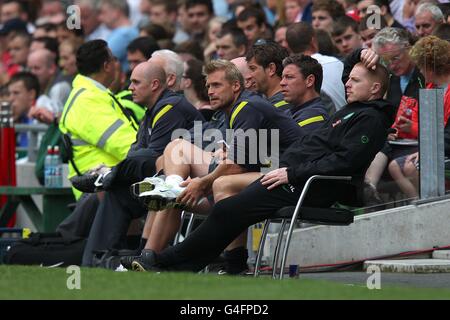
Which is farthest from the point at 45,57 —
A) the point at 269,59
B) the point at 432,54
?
the point at 432,54

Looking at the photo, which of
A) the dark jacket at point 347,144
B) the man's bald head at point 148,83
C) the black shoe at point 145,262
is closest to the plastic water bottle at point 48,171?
the man's bald head at point 148,83

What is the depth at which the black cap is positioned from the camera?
75.2 ft

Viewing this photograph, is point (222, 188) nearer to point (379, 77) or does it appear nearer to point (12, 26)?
point (379, 77)

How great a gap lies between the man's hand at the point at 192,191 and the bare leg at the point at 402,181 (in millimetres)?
1933

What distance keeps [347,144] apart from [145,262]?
6.46 feet

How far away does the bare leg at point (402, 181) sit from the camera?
11.9 m

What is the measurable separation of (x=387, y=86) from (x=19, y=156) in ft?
28.5

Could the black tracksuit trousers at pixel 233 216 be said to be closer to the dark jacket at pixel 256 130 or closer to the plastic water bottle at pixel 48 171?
the dark jacket at pixel 256 130

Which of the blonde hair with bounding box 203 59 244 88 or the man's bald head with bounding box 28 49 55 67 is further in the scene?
the man's bald head with bounding box 28 49 55 67

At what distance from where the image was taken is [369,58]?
10.8m

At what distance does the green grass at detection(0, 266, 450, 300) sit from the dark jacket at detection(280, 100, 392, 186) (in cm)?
111

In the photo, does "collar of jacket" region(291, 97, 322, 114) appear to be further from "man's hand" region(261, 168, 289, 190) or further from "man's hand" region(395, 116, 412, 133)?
"man's hand" region(261, 168, 289, 190)

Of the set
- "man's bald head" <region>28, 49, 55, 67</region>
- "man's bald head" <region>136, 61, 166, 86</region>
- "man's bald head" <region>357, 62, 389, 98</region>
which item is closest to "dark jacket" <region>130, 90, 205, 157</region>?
"man's bald head" <region>136, 61, 166, 86</region>

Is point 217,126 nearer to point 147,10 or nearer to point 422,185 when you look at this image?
point 422,185
